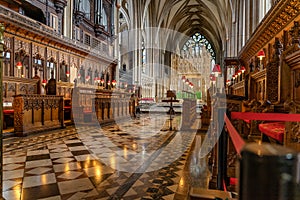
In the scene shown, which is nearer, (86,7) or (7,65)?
(7,65)

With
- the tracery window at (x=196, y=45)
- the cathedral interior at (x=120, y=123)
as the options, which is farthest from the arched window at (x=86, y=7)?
the tracery window at (x=196, y=45)

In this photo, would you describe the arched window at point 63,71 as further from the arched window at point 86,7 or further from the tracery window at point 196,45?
the tracery window at point 196,45

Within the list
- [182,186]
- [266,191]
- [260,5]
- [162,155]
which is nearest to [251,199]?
[266,191]

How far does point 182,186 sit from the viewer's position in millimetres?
2666

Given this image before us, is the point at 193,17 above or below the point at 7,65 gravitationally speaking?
above

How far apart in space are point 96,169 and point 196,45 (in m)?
37.1

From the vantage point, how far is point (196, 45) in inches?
1494

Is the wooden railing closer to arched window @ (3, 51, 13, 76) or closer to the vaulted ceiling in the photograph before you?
arched window @ (3, 51, 13, 76)

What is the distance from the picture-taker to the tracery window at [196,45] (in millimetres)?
37219

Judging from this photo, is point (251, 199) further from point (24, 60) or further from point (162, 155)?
point (24, 60)

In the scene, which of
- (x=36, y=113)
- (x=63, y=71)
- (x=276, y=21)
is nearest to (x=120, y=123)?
(x=36, y=113)

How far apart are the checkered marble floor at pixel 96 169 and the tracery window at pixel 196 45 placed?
33671 mm

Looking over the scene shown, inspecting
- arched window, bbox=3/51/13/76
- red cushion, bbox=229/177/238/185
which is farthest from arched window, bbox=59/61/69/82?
red cushion, bbox=229/177/238/185

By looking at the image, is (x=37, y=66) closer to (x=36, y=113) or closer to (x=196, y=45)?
(x=36, y=113)
